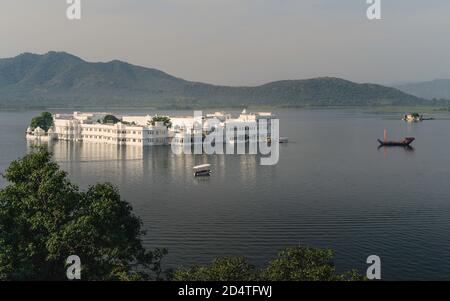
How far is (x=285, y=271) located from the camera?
38.6 ft

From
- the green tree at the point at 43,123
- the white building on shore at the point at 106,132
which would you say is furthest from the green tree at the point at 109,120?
the green tree at the point at 43,123

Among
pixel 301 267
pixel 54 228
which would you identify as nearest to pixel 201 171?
pixel 54 228

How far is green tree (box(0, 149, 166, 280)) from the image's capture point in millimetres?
12312

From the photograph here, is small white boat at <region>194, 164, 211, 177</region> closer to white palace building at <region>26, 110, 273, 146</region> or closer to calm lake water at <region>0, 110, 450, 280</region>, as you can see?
calm lake water at <region>0, 110, 450, 280</region>

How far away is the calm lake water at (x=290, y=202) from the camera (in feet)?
63.9

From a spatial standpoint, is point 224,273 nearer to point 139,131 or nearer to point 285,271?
point 285,271

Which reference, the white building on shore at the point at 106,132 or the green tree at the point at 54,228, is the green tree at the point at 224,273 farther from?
the white building on shore at the point at 106,132

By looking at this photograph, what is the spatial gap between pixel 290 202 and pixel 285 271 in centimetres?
1565

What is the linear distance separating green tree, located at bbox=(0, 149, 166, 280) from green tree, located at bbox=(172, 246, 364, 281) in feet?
Answer: 6.14

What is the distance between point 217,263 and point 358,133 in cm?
6670

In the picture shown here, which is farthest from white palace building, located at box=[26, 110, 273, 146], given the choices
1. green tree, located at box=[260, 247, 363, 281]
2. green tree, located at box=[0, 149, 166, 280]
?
green tree, located at box=[260, 247, 363, 281]

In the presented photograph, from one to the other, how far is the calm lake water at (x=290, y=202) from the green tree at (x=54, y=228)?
523cm
